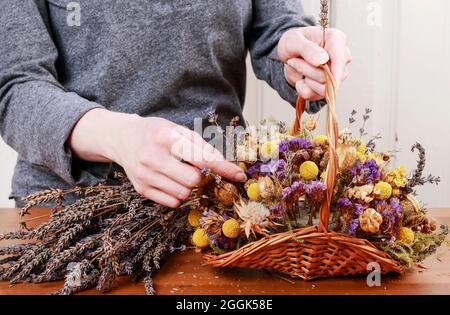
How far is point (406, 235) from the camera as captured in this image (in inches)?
26.2

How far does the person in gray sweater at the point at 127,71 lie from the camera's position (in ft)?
2.63

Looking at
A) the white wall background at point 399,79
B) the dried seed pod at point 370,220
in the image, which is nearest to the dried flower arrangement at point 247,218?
the dried seed pod at point 370,220

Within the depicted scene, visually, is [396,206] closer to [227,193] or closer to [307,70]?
[227,193]

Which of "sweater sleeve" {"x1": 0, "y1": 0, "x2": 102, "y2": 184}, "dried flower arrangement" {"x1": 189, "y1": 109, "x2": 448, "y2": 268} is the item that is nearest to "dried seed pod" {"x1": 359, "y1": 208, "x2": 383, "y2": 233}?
"dried flower arrangement" {"x1": 189, "y1": 109, "x2": 448, "y2": 268}

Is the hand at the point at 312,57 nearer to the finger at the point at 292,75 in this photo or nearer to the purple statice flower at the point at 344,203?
the finger at the point at 292,75

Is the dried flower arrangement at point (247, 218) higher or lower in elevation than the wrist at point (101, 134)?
lower

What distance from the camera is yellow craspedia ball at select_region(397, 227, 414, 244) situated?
0.67 meters

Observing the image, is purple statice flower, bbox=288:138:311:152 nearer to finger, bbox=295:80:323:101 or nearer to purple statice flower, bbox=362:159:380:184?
purple statice flower, bbox=362:159:380:184

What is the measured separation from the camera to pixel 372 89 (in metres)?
1.62

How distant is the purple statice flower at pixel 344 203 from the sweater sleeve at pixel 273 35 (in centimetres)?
49

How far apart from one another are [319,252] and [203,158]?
18 centimetres

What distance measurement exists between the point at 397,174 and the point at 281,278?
20cm
